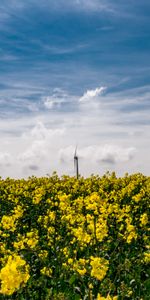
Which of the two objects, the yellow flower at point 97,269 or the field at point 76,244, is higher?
the field at point 76,244

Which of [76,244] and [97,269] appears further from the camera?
[76,244]

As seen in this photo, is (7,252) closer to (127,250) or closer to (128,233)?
(128,233)

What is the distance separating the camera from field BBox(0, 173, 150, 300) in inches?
196

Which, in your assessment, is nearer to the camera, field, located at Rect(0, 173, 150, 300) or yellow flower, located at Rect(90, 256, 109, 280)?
yellow flower, located at Rect(90, 256, 109, 280)

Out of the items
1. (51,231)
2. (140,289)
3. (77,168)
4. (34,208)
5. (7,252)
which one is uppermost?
(77,168)

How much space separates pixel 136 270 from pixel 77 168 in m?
17.7

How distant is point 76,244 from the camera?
8.55 meters

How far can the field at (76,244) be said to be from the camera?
4.98 meters

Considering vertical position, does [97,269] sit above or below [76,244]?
below

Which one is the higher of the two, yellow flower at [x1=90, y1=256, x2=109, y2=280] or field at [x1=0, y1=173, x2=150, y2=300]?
field at [x1=0, y1=173, x2=150, y2=300]

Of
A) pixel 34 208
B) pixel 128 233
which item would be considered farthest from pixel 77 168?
pixel 128 233

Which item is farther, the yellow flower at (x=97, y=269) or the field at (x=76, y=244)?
the field at (x=76, y=244)

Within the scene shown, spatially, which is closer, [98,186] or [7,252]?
[7,252]

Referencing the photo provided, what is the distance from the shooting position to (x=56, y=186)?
16.4 meters
